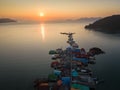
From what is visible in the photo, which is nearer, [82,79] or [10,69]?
[82,79]

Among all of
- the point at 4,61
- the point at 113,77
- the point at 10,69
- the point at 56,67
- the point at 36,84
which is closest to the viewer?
the point at 36,84

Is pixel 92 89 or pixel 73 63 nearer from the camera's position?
pixel 92 89

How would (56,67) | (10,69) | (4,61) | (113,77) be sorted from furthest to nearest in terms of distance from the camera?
(4,61), (10,69), (56,67), (113,77)

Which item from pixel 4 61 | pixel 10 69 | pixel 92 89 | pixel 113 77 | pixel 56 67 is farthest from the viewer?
pixel 4 61

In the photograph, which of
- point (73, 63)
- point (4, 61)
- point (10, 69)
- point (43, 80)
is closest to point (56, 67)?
point (73, 63)

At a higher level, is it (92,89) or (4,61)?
(4,61)

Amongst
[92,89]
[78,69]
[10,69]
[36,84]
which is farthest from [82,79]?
[10,69]

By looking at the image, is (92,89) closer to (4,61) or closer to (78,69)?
(78,69)

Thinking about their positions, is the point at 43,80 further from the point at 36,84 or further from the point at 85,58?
the point at 85,58

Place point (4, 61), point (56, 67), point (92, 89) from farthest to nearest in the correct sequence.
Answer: point (4, 61) < point (56, 67) < point (92, 89)
